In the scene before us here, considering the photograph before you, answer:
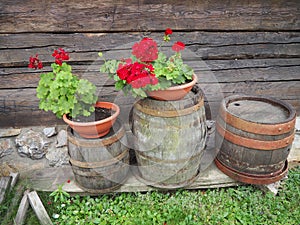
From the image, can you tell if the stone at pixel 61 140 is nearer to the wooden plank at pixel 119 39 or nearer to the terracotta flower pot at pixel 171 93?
the wooden plank at pixel 119 39

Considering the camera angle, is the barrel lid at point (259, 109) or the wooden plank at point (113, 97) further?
the wooden plank at point (113, 97)

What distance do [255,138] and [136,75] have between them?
3.84 feet

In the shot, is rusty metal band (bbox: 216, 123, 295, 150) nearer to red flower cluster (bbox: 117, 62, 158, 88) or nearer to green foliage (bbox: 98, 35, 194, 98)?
green foliage (bbox: 98, 35, 194, 98)

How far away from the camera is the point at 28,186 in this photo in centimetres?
295

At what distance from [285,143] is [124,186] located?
1507mm

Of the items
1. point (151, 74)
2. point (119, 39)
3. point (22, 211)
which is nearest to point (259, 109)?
point (151, 74)

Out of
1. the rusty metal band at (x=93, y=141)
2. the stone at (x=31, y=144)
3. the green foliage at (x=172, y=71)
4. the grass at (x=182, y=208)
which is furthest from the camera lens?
the stone at (x=31, y=144)

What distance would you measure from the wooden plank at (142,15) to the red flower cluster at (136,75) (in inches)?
29.7

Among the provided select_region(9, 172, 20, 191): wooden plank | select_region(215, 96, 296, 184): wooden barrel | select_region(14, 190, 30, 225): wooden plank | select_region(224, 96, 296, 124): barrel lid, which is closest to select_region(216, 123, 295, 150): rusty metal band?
select_region(215, 96, 296, 184): wooden barrel

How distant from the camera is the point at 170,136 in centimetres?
252

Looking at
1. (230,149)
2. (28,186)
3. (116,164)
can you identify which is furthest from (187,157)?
(28,186)

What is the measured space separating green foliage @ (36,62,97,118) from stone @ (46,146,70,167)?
813 mm

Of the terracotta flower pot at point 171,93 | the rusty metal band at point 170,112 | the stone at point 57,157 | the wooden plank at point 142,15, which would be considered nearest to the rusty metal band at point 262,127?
the rusty metal band at point 170,112

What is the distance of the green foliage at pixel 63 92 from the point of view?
2.44 meters
